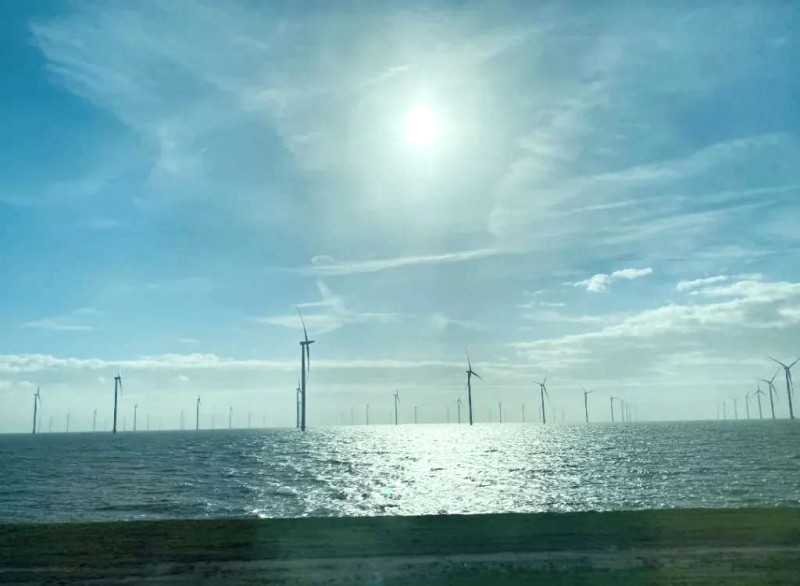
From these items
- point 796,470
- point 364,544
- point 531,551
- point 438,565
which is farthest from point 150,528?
point 796,470

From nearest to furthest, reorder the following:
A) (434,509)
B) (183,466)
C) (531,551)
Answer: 1. (531,551)
2. (434,509)
3. (183,466)

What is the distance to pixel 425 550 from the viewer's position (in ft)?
94.2

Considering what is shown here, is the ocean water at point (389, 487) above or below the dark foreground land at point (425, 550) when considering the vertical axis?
below

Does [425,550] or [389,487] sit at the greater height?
[425,550]

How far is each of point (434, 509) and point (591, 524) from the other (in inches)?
776

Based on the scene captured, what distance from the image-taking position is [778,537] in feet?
96.6

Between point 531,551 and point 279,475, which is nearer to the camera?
point 531,551

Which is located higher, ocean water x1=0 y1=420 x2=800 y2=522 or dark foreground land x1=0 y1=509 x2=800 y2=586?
dark foreground land x1=0 y1=509 x2=800 y2=586

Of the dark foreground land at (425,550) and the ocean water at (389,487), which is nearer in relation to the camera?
the dark foreground land at (425,550)

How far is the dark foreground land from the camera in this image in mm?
24328

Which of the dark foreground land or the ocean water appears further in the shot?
the ocean water

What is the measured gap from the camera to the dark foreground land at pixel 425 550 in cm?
2433

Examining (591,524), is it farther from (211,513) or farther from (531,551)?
(211,513)

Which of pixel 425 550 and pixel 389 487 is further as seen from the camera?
pixel 389 487
